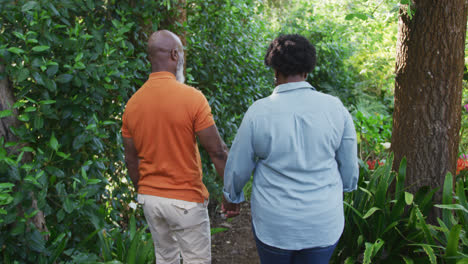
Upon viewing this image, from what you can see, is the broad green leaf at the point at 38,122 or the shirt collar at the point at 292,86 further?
the broad green leaf at the point at 38,122

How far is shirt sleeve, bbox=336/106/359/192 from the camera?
2195 mm

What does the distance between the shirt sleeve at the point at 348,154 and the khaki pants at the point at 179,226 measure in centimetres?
90

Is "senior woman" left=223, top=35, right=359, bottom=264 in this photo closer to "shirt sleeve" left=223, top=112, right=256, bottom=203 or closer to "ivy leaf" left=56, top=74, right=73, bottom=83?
"shirt sleeve" left=223, top=112, right=256, bottom=203

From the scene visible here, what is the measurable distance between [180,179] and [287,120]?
0.83 metres

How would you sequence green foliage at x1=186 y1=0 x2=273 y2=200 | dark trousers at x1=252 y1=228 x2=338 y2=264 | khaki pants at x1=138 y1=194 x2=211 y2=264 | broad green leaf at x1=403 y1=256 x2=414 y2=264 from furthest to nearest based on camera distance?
green foliage at x1=186 y1=0 x2=273 y2=200 → broad green leaf at x1=403 y1=256 x2=414 y2=264 → khaki pants at x1=138 y1=194 x2=211 y2=264 → dark trousers at x1=252 y1=228 x2=338 y2=264

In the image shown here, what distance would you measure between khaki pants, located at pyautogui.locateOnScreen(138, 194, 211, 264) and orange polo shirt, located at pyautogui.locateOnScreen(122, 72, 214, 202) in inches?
2.1

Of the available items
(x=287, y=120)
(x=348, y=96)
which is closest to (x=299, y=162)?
(x=287, y=120)

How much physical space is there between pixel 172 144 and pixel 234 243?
2553 millimetres

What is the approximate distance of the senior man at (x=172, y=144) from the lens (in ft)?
8.01

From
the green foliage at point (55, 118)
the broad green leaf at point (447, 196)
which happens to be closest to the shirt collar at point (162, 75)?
the green foliage at point (55, 118)

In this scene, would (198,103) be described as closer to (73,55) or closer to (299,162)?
(299,162)

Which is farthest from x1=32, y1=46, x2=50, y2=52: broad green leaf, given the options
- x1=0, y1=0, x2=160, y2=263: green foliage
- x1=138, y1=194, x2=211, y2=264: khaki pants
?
x1=138, y1=194, x2=211, y2=264: khaki pants

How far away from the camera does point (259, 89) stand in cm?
581

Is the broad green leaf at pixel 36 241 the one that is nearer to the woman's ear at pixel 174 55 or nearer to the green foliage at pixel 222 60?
the woman's ear at pixel 174 55
